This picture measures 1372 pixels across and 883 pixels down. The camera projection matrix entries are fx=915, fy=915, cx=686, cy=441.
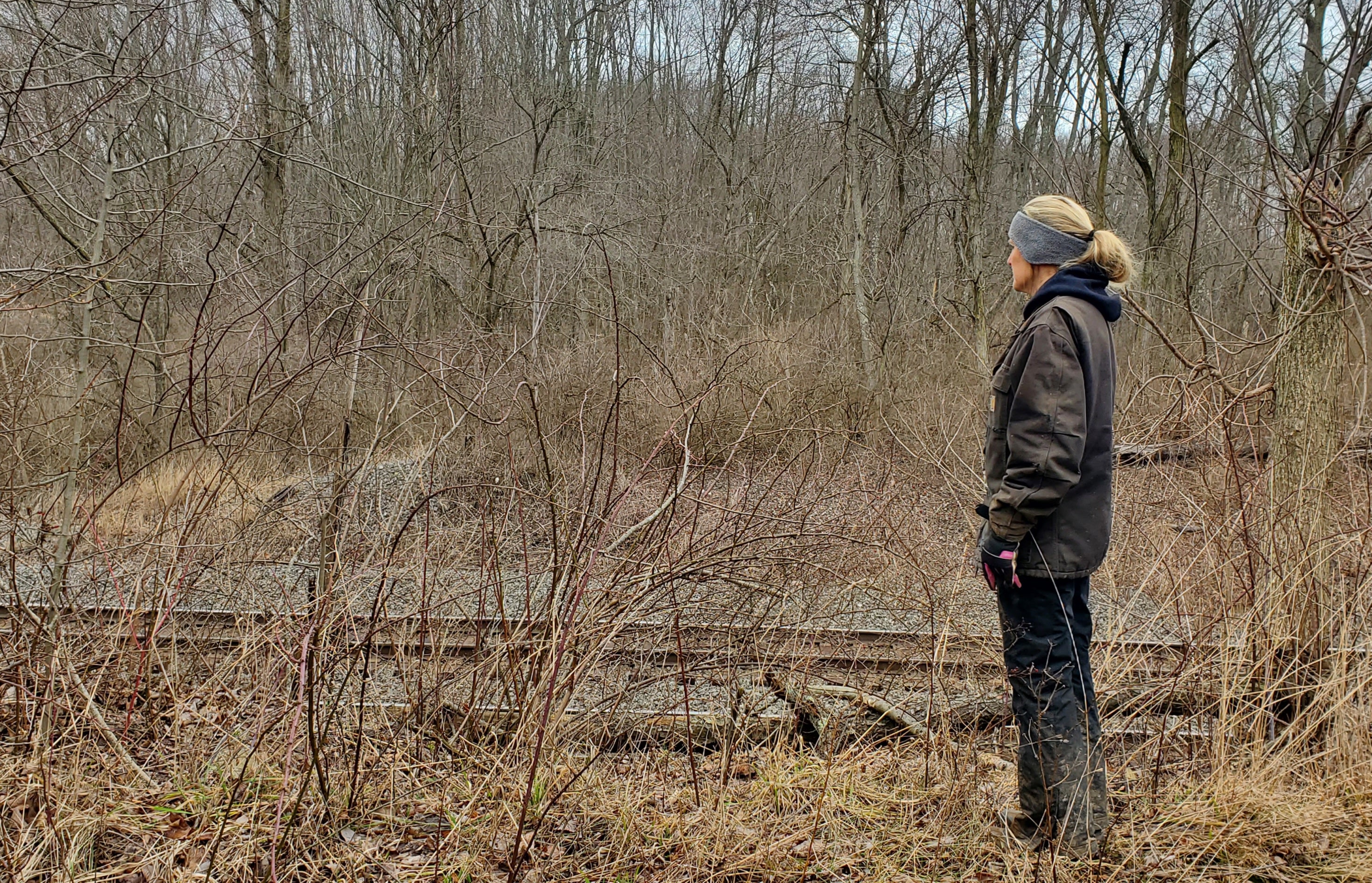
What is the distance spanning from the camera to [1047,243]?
3.29 metres

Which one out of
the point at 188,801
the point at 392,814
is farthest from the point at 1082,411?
the point at 188,801

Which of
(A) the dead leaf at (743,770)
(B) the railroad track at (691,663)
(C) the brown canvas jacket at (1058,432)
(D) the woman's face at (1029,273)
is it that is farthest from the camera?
(A) the dead leaf at (743,770)

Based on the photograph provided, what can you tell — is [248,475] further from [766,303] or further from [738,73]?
[738,73]

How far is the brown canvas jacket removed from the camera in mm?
3078

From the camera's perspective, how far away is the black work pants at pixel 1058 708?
10.6 feet

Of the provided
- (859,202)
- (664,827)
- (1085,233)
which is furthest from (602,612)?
(859,202)

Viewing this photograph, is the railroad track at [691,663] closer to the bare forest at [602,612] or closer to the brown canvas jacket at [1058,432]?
the bare forest at [602,612]

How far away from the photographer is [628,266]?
637 inches

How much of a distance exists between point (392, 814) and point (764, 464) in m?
3.36

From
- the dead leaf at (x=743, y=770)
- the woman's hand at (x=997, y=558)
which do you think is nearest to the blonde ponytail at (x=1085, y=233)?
the woman's hand at (x=997, y=558)

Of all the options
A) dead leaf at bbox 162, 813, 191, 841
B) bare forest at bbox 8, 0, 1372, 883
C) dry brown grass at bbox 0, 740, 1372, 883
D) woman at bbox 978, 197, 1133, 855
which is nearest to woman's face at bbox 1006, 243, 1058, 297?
woman at bbox 978, 197, 1133, 855

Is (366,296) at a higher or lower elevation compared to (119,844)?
higher

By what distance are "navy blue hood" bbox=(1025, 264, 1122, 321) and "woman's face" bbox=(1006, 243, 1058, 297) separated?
0.17ft

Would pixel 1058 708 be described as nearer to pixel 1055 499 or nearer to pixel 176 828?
pixel 1055 499
